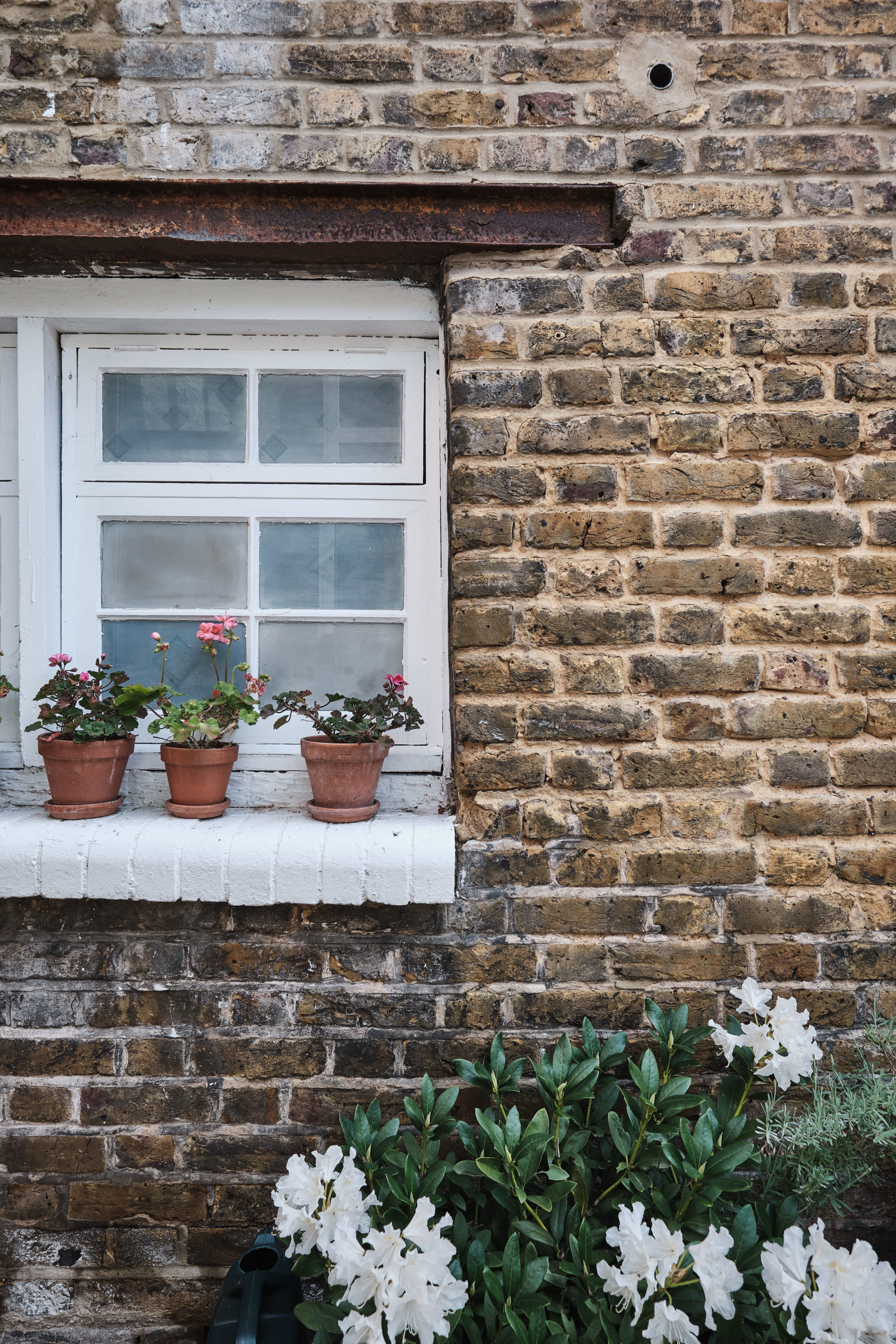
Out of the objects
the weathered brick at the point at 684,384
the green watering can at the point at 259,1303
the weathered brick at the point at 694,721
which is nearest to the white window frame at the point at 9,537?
the green watering can at the point at 259,1303

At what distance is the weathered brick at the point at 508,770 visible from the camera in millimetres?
1920

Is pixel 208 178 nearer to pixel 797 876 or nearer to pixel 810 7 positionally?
pixel 810 7

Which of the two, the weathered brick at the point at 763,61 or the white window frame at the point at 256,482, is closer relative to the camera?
the weathered brick at the point at 763,61

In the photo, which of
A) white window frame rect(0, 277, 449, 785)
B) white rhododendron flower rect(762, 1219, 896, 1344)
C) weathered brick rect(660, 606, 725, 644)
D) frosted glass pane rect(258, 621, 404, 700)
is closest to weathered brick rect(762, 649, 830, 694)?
weathered brick rect(660, 606, 725, 644)

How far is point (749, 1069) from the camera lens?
1.69 m

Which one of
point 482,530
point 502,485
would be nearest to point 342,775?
point 482,530

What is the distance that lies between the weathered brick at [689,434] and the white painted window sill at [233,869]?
121 cm

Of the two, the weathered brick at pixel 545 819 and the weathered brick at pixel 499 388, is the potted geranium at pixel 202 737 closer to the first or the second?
the weathered brick at pixel 545 819

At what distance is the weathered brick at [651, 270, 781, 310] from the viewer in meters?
1.92

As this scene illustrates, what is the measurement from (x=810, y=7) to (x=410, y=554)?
1.79 metres

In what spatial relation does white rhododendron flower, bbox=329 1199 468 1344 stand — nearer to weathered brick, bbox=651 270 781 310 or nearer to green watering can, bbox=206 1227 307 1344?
green watering can, bbox=206 1227 307 1344

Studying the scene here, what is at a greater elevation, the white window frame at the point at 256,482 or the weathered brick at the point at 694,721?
the white window frame at the point at 256,482

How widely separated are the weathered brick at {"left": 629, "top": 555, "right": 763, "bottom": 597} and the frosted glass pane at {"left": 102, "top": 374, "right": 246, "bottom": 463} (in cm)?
125

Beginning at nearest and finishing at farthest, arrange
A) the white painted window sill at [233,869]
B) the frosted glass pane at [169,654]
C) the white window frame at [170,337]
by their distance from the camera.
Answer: the white painted window sill at [233,869] → the white window frame at [170,337] → the frosted glass pane at [169,654]
